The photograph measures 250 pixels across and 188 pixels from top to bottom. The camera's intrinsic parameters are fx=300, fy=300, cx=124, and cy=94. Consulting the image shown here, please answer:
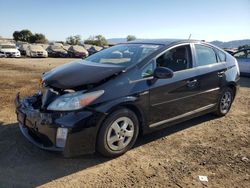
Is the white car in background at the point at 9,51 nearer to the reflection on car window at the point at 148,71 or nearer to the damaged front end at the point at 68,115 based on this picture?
the damaged front end at the point at 68,115

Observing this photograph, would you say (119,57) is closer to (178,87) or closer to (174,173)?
(178,87)

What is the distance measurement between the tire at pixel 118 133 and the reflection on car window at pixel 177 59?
1022mm

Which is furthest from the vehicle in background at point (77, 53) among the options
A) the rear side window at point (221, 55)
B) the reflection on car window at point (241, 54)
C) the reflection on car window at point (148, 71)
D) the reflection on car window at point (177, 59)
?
the reflection on car window at point (148, 71)

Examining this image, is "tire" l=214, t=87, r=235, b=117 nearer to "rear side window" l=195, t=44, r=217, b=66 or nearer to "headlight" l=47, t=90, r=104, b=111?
"rear side window" l=195, t=44, r=217, b=66

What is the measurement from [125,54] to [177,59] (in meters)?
0.88

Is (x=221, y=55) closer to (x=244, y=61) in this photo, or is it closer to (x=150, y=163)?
(x=150, y=163)

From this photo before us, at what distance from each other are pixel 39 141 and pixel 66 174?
2.02 ft

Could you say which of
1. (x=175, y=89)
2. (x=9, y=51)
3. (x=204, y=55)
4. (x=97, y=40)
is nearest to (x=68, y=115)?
(x=175, y=89)

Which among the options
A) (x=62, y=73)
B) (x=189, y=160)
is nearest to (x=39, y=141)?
(x=62, y=73)

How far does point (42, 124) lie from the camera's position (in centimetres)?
386

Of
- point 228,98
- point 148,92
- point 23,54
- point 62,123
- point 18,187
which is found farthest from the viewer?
point 23,54

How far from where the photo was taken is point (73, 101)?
12.4 feet


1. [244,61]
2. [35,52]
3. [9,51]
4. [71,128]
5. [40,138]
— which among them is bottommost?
[35,52]

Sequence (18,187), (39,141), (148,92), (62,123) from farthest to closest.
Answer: (148,92)
(39,141)
(62,123)
(18,187)
